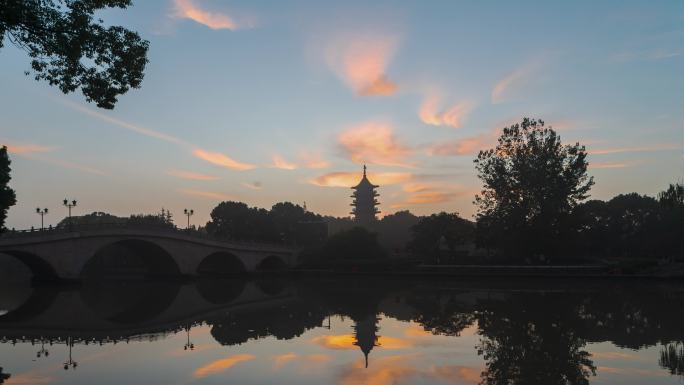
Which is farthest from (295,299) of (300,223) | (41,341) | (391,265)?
(300,223)

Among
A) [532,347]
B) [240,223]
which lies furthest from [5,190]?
[240,223]

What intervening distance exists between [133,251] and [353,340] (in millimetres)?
48054

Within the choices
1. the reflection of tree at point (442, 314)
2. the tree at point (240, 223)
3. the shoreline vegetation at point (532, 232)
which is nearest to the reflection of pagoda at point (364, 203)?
the tree at point (240, 223)

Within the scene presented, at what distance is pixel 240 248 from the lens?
205ft

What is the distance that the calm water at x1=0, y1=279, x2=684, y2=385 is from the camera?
12.9 metres

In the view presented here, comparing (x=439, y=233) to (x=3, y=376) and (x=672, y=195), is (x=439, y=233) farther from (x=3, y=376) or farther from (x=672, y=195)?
(x=3, y=376)

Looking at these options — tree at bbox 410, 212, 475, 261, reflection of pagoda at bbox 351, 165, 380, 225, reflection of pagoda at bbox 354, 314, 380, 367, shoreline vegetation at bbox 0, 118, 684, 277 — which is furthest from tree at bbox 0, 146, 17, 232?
reflection of pagoda at bbox 351, 165, 380, 225

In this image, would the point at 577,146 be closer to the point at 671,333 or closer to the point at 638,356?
the point at 671,333

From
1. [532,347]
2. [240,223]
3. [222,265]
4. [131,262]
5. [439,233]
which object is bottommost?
[532,347]

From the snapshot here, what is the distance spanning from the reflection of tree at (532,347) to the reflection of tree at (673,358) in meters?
1.67

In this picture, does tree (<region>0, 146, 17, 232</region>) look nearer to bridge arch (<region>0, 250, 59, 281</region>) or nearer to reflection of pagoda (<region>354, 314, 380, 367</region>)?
bridge arch (<region>0, 250, 59, 281</region>)

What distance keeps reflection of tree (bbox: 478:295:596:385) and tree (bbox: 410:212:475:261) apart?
127ft

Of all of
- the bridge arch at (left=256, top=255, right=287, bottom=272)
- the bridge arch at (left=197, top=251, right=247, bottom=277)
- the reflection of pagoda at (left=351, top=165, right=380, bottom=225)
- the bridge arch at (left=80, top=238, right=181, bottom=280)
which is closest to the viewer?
the bridge arch at (left=80, top=238, right=181, bottom=280)

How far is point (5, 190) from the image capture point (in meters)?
34.6
